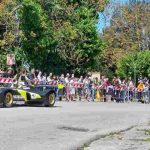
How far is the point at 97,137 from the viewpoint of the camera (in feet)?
44.3

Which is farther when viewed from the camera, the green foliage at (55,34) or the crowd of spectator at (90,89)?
the green foliage at (55,34)

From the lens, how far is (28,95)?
25.3 meters

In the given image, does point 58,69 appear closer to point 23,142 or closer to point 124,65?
point 124,65

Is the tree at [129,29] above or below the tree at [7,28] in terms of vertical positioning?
above

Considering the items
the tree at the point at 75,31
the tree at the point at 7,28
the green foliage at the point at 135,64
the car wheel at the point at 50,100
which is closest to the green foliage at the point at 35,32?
the tree at the point at 7,28

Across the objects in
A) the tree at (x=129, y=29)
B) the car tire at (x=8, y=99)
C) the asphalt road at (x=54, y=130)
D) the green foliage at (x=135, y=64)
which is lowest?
the asphalt road at (x=54, y=130)

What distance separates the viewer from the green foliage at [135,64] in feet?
227

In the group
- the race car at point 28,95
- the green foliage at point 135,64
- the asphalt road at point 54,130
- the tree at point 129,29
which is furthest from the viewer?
the tree at point 129,29

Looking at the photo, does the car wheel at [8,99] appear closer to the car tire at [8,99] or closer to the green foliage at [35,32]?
the car tire at [8,99]

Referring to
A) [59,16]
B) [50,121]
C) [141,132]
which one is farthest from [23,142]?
[59,16]

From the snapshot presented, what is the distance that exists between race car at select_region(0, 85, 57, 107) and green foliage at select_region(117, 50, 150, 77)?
139 feet

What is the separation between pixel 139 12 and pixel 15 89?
51551 millimetres

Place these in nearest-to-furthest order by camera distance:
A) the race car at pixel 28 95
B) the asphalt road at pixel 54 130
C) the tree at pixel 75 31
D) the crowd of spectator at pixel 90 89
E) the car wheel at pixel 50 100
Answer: the asphalt road at pixel 54 130
the race car at pixel 28 95
the car wheel at pixel 50 100
the crowd of spectator at pixel 90 89
the tree at pixel 75 31

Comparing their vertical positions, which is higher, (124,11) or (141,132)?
(124,11)
